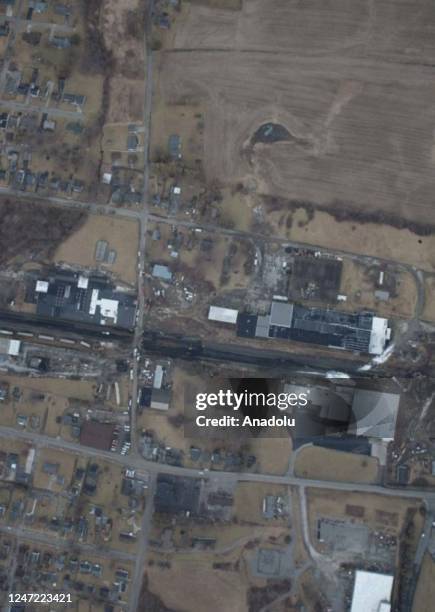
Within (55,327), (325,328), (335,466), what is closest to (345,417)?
(335,466)

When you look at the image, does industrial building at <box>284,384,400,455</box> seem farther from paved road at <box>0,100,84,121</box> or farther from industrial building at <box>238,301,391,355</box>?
paved road at <box>0,100,84,121</box>

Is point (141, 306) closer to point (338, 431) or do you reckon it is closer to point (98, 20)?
point (338, 431)

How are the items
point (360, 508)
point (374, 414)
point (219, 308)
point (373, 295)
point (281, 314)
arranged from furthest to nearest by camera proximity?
1. point (219, 308)
2. point (373, 295)
3. point (281, 314)
4. point (374, 414)
5. point (360, 508)

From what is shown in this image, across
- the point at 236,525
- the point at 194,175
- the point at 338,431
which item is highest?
the point at 194,175

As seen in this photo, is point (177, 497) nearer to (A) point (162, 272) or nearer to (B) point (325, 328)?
(B) point (325, 328)

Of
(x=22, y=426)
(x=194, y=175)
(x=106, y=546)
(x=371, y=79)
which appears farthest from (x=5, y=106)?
(x=106, y=546)

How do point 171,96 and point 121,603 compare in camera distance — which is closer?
point 121,603
